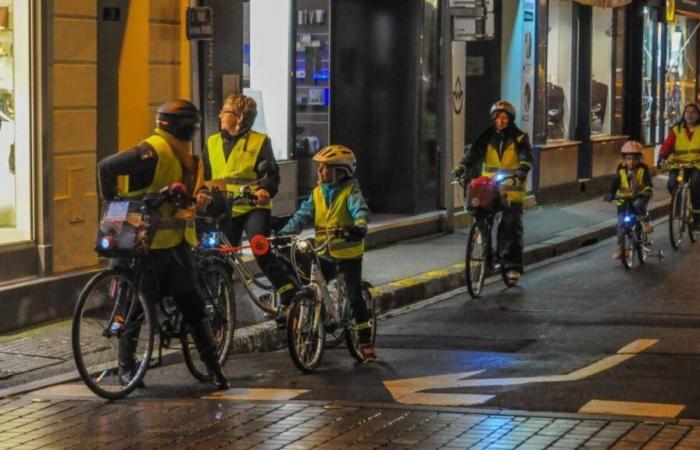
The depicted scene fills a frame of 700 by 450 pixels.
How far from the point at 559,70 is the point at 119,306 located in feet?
53.1

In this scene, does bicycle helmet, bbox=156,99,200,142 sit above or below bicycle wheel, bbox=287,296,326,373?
above

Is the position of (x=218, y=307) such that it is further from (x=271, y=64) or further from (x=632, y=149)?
(x=632, y=149)

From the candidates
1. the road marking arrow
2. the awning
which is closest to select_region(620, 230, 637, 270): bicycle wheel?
the road marking arrow

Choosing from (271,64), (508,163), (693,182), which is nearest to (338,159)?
(508,163)

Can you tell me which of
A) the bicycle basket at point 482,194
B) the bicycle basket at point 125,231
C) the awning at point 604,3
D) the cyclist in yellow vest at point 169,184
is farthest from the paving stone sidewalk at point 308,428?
the awning at point 604,3

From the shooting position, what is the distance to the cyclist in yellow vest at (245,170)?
35.8ft

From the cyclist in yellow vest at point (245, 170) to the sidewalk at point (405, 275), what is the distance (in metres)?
0.58

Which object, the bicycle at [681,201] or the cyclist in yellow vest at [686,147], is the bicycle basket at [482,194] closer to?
the bicycle at [681,201]

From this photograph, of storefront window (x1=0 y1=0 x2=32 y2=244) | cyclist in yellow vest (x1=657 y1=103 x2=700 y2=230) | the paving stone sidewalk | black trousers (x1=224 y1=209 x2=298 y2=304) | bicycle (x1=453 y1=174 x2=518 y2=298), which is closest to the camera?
the paving stone sidewalk

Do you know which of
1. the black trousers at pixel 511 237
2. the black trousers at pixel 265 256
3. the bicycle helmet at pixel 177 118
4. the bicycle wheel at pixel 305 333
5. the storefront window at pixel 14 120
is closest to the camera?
the bicycle helmet at pixel 177 118

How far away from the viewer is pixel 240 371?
10.0 m

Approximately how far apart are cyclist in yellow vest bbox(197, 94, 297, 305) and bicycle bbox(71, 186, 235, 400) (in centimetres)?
194

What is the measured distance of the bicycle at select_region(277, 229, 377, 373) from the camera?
31.8 ft

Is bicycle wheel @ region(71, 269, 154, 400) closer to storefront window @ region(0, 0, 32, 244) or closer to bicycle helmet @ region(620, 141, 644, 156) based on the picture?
storefront window @ region(0, 0, 32, 244)
